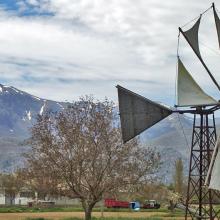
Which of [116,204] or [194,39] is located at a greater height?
[194,39]

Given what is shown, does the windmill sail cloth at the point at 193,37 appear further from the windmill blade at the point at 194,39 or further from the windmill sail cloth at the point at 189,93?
the windmill sail cloth at the point at 189,93

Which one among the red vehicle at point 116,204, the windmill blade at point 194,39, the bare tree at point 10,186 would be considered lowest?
the red vehicle at point 116,204

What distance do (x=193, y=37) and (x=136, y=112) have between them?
5419 millimetres

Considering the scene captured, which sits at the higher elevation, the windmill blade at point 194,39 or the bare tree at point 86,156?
the windmill blade at point 194,39

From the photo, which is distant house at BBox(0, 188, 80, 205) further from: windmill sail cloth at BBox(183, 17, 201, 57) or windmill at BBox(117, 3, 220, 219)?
windmill sail cloth at BBox(183, 17, 201, 57)

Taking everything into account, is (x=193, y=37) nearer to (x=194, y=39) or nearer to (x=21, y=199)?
(x=194, y=39)

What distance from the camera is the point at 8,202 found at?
418 feet

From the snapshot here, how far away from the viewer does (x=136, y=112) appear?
32.0m

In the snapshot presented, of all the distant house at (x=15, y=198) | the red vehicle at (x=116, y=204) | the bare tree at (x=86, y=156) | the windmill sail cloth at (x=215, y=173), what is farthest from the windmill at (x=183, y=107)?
the distant house at (x=15, y=198)

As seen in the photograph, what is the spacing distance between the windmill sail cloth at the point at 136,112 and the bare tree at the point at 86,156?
1273 cm

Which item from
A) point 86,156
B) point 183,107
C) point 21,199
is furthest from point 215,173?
point 21,199

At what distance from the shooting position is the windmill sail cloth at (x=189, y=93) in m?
30.9

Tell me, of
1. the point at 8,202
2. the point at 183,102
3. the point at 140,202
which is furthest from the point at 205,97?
the point at 8,202

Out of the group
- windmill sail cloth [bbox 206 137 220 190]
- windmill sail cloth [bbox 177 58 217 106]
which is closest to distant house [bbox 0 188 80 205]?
windmill sail cloth [bbox 177 58 217 106]
